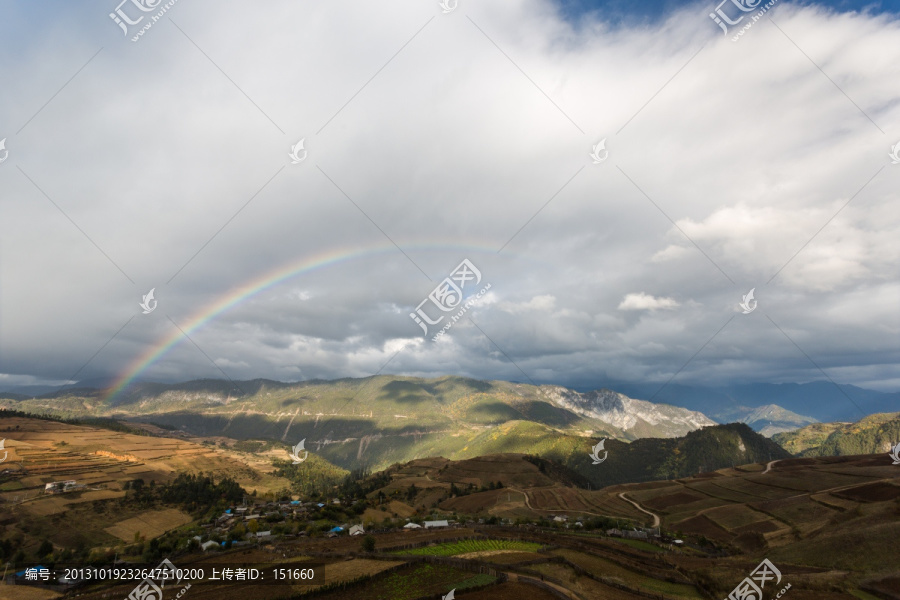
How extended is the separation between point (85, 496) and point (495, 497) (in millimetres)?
112297

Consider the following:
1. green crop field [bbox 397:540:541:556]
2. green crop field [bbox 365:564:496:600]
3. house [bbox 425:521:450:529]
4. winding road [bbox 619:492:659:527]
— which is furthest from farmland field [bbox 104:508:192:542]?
winding road [bbox 619:492:659:527]

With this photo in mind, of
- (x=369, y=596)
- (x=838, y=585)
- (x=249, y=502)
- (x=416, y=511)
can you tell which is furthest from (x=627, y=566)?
(x=249, y=502)

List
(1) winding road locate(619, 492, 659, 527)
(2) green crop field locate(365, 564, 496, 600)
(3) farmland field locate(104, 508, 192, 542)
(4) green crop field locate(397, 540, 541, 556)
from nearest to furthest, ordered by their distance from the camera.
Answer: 1. (2) green crop field locate(365, 564, 496, 600)
2. (4) green crop field locate(397, 540, 541, 556)
3. (3) farmland field locate(104, 508, 192, 542)
4. (1) winding road locate(619, 492, 659, 527)

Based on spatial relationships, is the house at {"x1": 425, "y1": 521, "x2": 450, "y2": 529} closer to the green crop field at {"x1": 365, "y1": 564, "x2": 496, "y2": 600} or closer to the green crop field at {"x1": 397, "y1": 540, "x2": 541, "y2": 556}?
the green crop field at {"x1": 397, "y1": 540, "x2": 541, "y2": 556}

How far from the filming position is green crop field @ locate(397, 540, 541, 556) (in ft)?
174

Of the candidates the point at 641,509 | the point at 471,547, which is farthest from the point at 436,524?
the point at 641,509

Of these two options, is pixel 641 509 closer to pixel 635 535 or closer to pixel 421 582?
pixel 635 535

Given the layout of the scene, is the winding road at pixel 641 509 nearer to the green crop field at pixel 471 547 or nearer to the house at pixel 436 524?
the house at pixel 436 524

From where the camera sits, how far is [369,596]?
3709 cm

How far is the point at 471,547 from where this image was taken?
55500 millimetres

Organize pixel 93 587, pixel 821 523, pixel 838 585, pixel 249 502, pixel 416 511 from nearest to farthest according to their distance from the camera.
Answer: pixel 838 585 → pixel 93 587 → pixel 821 523 → pixel 416 511 → pixel 249 502

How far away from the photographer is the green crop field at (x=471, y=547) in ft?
174

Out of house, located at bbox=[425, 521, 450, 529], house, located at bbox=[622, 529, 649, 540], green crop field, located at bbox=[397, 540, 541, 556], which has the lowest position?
house, located at bbox=[622, 529, 649, 540]

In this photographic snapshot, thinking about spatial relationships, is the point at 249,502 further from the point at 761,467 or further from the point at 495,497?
the point at 761,467
